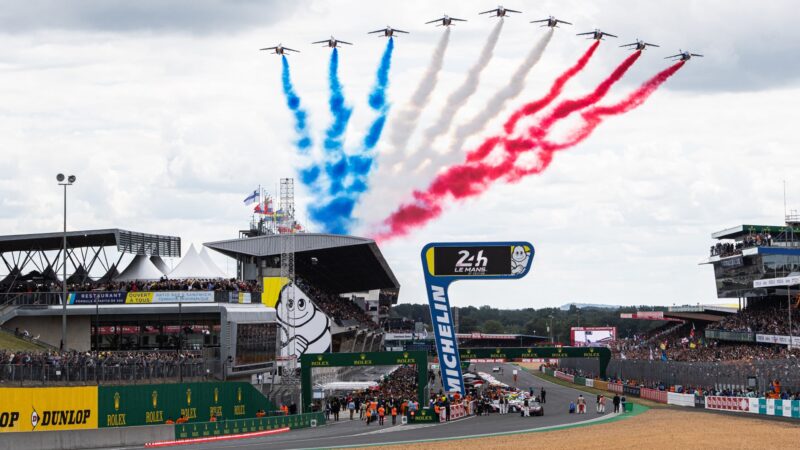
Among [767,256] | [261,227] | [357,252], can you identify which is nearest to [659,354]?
[767,256]

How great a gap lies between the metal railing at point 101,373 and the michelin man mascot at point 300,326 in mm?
24612

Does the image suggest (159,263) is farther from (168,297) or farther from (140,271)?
(168,297)

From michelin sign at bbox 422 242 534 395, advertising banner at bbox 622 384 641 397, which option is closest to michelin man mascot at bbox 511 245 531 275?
michelin sign at bbox 422 242 534 395

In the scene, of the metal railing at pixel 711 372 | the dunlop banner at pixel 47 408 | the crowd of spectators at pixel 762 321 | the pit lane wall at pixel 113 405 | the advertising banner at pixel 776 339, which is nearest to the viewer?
the dunlop banner at pixel 47 408

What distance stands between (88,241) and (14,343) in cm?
1977

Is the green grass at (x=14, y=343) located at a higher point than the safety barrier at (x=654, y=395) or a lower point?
higher

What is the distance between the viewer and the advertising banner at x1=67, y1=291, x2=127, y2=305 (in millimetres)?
84438

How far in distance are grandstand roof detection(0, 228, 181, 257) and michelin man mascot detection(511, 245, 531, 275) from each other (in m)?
33.1

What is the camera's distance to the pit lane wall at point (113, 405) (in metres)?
56.7

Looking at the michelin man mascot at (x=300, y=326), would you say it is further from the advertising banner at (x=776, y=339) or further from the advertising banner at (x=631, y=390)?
the advertising banner at (x=776, y=339)

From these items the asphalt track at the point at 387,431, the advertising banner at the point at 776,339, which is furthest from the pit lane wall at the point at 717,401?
the advertising banner at the point at 776,339

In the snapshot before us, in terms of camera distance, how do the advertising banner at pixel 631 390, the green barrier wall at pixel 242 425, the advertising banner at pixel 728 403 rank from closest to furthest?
the green barrier wall at pixel 242 425
the advertising banner at pixel 728 403
the advertising banner at pixel 631 390

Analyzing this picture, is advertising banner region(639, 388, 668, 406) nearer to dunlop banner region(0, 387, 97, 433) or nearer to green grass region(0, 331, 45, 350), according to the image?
dunlop banner region(0, 387, 97, 433)

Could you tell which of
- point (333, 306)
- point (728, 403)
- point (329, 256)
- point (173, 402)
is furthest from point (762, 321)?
point (173, 402)
